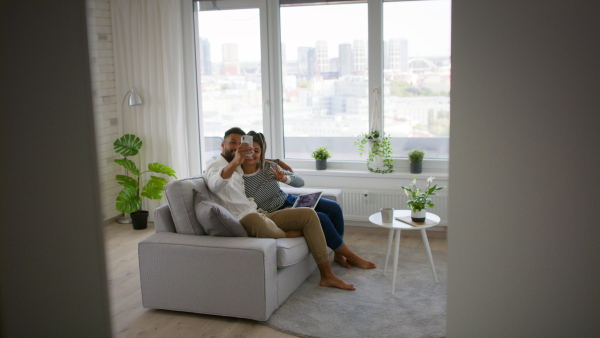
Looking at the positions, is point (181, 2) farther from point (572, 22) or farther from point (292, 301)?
point (572, 22)

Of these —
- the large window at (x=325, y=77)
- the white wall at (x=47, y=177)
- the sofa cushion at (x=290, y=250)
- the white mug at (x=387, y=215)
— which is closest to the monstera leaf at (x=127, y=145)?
the large window at (x=325, y=77)

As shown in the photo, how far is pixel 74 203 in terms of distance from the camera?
45 cm

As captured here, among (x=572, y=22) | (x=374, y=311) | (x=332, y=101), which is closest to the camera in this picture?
(x=572, y=22)

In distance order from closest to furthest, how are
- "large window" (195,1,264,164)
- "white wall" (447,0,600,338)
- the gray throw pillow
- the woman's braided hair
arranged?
"white wall" (447,0,600,338)
the gray throw pillow
the woman's braided hair
"large window" (195,1,264,164)

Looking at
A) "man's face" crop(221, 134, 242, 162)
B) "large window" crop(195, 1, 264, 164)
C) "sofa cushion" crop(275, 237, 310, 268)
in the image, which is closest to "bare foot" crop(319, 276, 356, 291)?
"sofa cushion" crop(275, 237, 310, 268)

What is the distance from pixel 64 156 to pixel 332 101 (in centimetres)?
519

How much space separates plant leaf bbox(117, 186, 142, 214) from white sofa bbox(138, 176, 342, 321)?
1.81 meters

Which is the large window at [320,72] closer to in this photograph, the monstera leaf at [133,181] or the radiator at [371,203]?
the radiator at [371,203]

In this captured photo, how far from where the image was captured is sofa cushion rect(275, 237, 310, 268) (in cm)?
354

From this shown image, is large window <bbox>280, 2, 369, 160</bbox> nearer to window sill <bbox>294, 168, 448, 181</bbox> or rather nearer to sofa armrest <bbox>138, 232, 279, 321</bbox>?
window sill <bbox>294, 168, 448, 181</bbox>

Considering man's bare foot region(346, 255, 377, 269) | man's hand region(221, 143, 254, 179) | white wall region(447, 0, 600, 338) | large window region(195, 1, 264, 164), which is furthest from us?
large window region(195, 1, 264, 164)

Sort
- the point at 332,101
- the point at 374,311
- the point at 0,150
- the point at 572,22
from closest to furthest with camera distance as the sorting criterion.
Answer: the point at 0,150 < the point at 572,22 < the point at 374,311 < the point at 332,101

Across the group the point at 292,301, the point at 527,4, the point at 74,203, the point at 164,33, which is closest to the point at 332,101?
the point at 164,33

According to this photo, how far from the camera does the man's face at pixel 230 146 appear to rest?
4.04m
